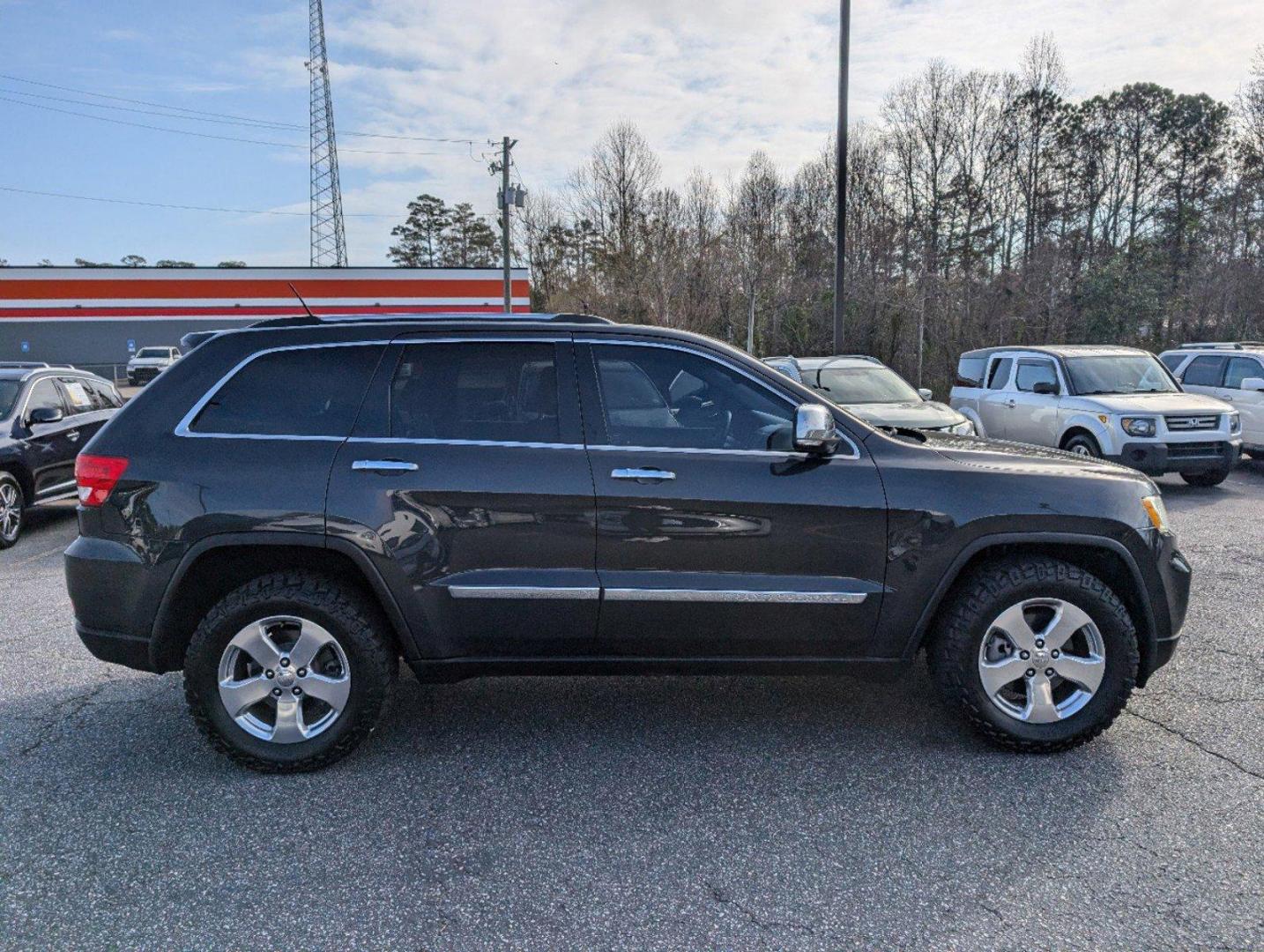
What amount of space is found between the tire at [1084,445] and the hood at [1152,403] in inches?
14.2

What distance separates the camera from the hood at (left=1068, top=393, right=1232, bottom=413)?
10.1 meters

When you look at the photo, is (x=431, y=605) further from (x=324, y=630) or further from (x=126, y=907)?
(x=126, y=907)

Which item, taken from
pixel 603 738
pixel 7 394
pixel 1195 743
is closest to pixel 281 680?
pixel 603 738

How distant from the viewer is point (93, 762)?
3686 millimetres

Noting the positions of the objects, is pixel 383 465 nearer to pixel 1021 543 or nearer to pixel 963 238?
pixel 1021 543

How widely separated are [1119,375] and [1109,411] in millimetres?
1286

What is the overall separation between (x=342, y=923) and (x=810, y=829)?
5.23 ft

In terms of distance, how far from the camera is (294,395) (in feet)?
12.1

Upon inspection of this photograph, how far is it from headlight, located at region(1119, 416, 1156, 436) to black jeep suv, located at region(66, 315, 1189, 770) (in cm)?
717

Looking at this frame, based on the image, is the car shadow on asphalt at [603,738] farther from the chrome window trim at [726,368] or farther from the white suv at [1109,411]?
the white suv at [1109,411]

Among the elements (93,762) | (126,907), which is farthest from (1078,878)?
(93,762)

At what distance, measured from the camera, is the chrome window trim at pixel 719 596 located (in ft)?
11.6

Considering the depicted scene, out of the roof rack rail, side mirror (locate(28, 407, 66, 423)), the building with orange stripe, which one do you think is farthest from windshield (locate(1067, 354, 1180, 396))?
the building with orange stripe

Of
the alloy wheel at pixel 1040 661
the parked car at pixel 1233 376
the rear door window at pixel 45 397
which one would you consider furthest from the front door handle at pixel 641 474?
the parked car at pixel 1233 376
